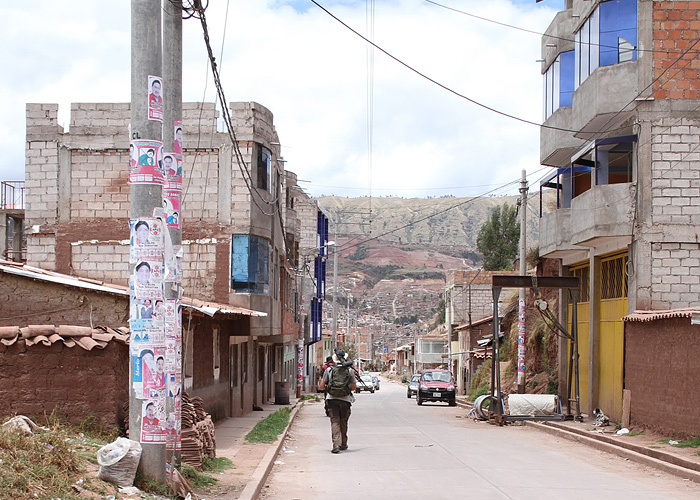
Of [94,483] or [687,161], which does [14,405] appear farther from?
[687,161]

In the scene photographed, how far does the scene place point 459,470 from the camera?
43.2 ft

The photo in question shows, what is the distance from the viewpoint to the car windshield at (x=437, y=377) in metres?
40.5

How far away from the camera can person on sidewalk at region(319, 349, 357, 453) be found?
16.1 m

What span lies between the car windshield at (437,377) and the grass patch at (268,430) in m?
16.3

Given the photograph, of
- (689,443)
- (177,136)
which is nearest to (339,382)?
(689,443)

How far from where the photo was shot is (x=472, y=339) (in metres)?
57.6

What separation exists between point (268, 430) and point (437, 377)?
22.3 metres

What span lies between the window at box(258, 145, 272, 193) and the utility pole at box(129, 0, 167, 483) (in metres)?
16.9

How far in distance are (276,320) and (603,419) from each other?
474 inches

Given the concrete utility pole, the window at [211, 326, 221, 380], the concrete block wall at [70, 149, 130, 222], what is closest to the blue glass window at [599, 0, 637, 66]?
the concrete utility pole

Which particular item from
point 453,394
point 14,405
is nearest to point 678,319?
point 14,405

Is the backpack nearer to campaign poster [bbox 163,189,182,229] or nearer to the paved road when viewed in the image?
the paved road

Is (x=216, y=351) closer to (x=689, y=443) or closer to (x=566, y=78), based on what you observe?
(x=689, y=443)

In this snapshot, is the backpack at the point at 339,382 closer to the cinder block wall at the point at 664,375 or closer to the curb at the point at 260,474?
the curb at the point at 260,474
